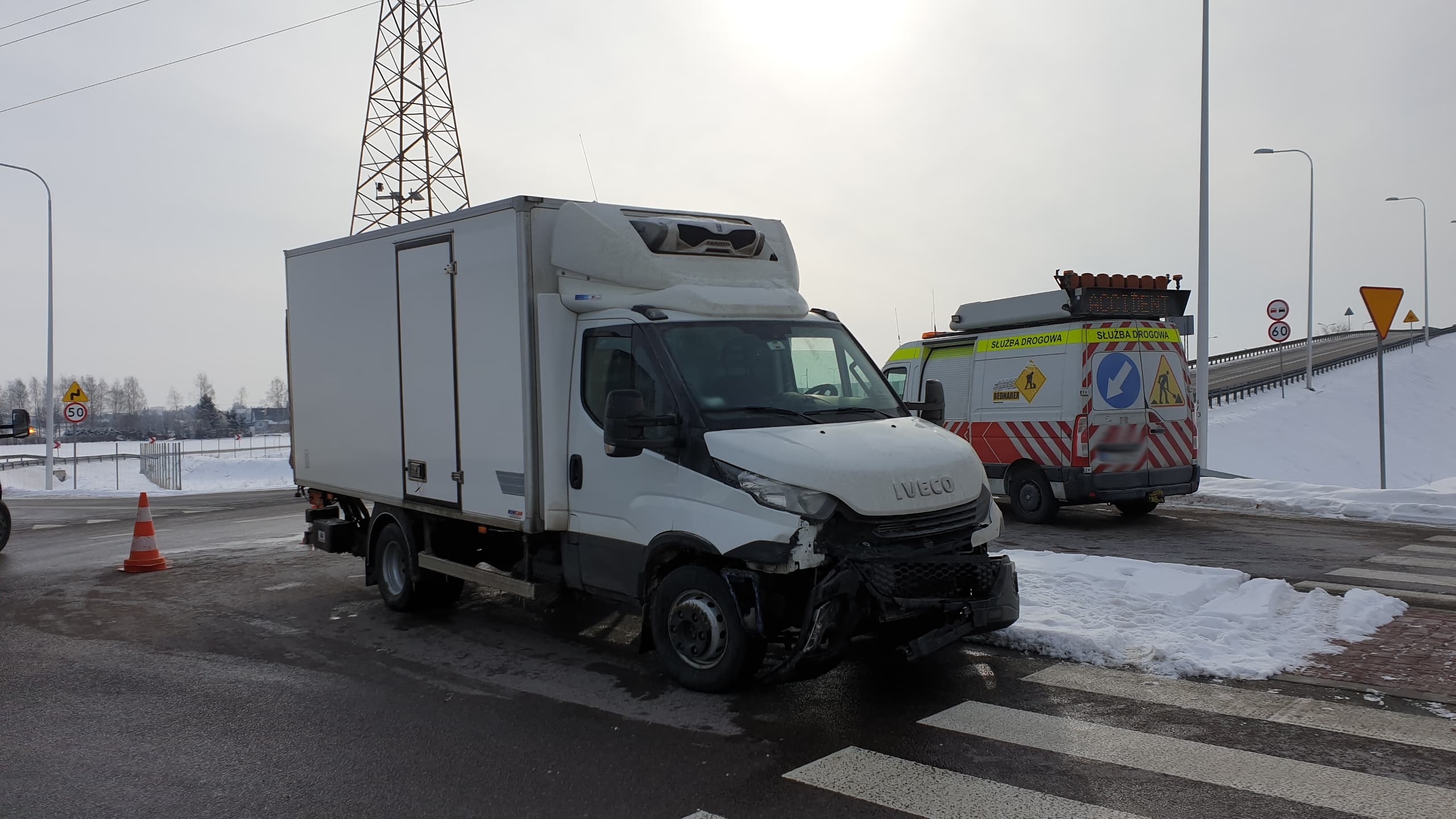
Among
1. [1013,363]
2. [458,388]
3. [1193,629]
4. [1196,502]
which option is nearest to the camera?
[1193,629]

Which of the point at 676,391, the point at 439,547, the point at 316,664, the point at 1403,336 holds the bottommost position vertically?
the point at 316,664

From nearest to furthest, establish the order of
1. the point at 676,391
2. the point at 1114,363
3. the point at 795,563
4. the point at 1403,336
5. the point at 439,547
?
the point at 795,563
the point at 676,391
the point at 439,547
the point at 1114,363
the point at 1403,336

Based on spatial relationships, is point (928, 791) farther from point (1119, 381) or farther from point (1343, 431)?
point (1343, 431)

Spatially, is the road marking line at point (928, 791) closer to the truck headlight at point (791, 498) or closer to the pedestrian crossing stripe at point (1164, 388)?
the truck headlight at point (791, 498)

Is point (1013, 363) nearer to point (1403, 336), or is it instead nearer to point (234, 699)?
point (234, 699)

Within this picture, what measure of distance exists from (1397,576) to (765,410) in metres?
6.63

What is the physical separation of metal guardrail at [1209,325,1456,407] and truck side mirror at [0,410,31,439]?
35.0 metres

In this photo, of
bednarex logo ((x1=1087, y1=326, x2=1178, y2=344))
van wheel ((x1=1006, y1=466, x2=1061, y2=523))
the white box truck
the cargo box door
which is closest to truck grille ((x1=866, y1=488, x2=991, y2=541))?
the white box truck

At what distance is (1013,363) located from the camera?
1291 centimetres

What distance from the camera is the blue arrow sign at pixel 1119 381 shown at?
11.9 meters

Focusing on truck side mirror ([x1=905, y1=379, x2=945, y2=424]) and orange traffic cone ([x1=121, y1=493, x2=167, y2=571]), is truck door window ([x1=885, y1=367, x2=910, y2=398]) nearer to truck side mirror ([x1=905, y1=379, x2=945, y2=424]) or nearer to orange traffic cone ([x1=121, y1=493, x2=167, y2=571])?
truck side mirror ([x1=905, y1=379, x2=945, y2=424])

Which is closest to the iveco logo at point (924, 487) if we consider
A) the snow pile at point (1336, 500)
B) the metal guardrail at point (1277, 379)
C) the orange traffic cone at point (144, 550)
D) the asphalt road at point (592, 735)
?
the asphalt road at point (592, 735)

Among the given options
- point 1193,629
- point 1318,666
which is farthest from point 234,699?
point 1318,666

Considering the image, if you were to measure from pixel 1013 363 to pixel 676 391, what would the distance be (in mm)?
8200
